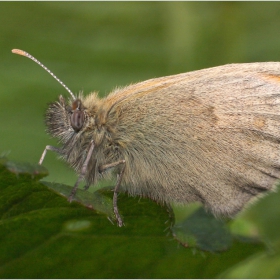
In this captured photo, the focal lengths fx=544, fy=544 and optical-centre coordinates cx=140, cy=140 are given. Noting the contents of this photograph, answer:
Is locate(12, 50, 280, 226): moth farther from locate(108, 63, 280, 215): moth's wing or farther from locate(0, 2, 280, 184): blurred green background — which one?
locate(0, 2, 280, 184): blurred green background

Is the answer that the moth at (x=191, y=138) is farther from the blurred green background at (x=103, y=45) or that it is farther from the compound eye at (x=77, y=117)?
the blurred green background at (x=103, y=45)

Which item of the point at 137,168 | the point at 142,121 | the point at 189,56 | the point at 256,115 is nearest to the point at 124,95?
the point at 142,121

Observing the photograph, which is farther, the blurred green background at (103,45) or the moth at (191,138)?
the blurred green background at (103,45)

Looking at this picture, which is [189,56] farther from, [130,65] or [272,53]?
[272,53]

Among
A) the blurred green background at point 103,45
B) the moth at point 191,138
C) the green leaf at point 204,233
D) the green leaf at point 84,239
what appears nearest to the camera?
the green leaf at point 84,239

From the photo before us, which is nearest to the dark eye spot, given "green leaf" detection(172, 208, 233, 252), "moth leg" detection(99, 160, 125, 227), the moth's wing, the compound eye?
the compound eye

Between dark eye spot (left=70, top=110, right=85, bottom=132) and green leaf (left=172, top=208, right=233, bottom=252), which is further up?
dark eye spot (left=70, top=110, right=85, bottom=132)

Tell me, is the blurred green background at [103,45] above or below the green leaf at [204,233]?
above

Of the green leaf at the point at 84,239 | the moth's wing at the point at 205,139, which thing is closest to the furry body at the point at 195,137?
the moth's wing at the point at 205,139
